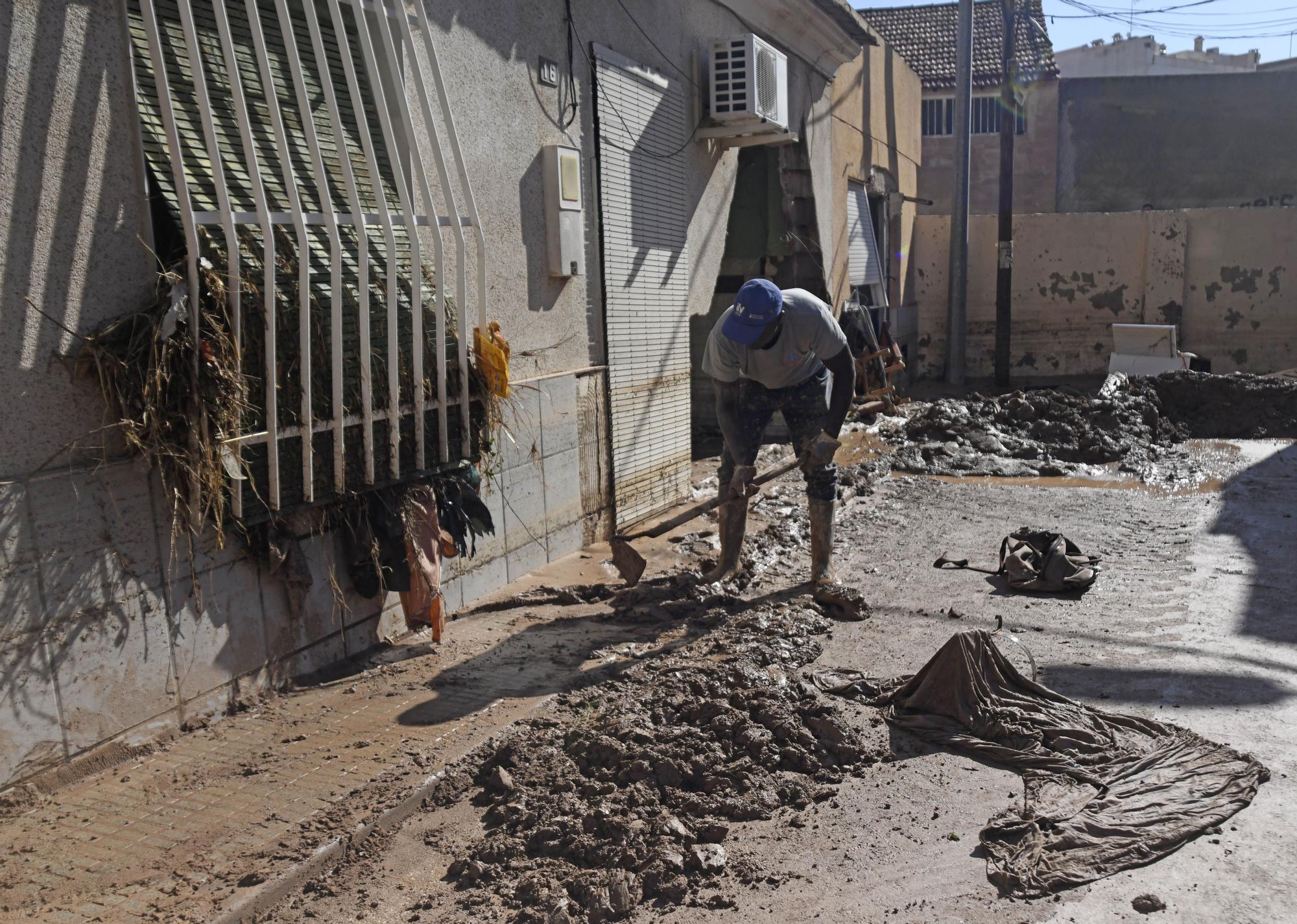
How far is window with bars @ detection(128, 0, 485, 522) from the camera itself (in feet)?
12.3

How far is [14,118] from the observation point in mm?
3246

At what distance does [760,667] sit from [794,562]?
1986 mm

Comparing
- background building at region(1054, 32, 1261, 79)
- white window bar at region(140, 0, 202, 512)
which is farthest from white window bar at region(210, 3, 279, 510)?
background building at region(1054, 32, 1261, 79)

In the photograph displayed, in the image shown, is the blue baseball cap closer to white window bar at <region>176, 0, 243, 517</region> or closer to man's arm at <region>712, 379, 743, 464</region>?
man's arm at <region>712, 379, 743, 464</region>

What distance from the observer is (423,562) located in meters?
4.71

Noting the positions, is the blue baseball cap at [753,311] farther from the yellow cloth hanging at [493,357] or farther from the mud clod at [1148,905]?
the mud clod at [1148,905]

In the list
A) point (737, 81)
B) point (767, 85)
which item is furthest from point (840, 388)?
point (767, 85)

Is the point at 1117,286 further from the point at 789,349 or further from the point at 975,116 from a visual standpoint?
the point at 789,349

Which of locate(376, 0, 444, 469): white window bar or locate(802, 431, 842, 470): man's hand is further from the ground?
locate(376, 0, 444, 469): white window bar

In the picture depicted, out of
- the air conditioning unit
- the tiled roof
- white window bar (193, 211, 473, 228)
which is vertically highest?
the tiled roof

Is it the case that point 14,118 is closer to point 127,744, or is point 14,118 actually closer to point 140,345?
point 140,345

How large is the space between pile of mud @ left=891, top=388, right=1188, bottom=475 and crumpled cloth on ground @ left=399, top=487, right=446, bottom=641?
555 centimetres

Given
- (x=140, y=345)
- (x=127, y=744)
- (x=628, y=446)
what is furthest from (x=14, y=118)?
(x=628, y=446)

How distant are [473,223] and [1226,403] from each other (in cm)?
916
